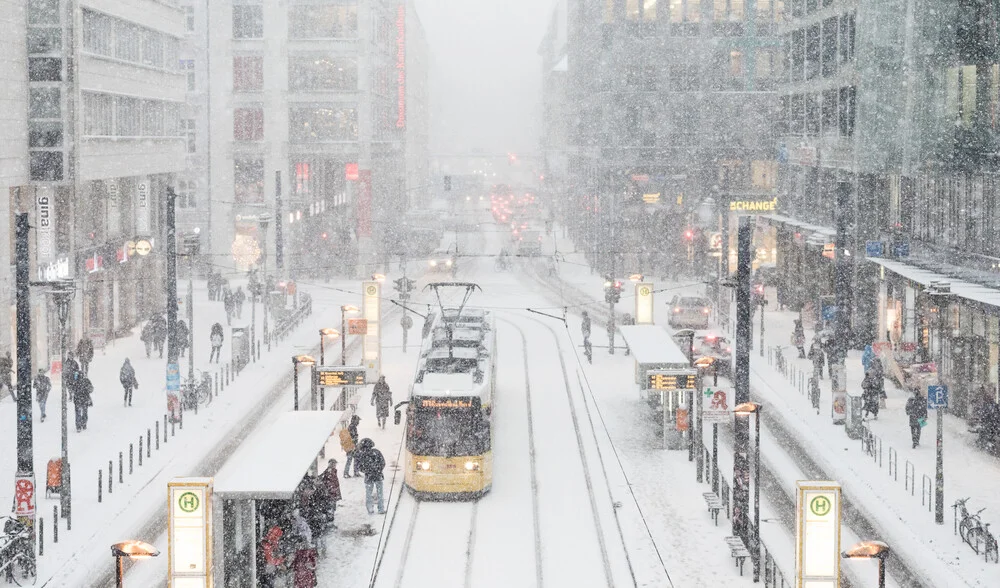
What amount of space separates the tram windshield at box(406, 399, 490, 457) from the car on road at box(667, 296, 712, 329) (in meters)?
29.9

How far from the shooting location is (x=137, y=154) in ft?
189

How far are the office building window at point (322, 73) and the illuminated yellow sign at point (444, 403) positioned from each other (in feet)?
202

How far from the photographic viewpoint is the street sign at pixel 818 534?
19797mm

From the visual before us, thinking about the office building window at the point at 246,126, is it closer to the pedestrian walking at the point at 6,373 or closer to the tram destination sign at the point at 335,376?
the pedestrian walking at the point at 6,373

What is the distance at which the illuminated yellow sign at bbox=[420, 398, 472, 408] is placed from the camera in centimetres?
2966

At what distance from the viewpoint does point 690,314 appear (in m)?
58.9

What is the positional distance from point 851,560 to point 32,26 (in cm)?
3309

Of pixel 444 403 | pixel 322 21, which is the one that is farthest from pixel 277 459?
pixel 322 21

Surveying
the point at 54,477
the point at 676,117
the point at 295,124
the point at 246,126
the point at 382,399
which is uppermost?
the point at 676,117

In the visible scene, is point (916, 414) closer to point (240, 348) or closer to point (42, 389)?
point (42, 389)

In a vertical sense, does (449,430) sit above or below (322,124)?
below

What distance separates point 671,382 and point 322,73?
5932 centimetres

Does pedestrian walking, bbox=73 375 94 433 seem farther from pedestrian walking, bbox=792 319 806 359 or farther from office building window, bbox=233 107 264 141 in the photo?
office building window, bbox=233 107 264 141

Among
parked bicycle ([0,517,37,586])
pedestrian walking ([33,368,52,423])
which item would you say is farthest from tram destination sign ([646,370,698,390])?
pedestrian walking ([33,368,52,423])
